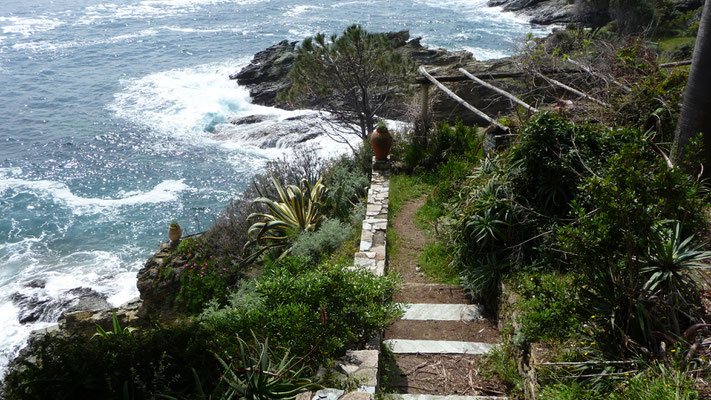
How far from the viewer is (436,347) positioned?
17.7 feet

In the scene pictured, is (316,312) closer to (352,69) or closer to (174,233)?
(174,233)

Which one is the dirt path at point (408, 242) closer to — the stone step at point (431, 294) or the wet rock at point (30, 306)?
the stone step at point (431, 294)

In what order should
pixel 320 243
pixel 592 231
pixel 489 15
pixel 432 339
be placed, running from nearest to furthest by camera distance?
pixel 592 231, pixel 432 339, pixel 320 243, pixel 489 15

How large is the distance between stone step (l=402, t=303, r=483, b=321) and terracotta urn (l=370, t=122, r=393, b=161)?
440 centimetres

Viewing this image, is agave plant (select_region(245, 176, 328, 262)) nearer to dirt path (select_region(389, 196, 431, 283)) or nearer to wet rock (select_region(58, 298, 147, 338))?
dirt path (select_region(389, 196, 431, 283))

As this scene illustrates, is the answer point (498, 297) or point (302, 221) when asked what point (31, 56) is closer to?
point (302, 221)

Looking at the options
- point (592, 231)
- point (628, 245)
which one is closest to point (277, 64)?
point (592, 231)

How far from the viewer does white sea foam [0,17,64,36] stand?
34.7 m

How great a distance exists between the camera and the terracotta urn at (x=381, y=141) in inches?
387

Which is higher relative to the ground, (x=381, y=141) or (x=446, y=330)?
(x=381, y=141)

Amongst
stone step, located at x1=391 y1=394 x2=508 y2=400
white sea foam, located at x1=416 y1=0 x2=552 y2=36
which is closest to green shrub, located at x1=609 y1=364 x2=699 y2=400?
stone step, located at x1=391 y1=394 x2=508 y2=400

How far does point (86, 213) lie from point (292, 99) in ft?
25.6

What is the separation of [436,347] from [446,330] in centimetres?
46

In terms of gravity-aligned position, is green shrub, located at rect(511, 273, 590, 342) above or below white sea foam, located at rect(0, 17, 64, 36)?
below
